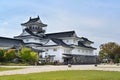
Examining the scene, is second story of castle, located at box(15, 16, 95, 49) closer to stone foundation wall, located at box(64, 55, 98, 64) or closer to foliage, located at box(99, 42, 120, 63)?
stone foundation wall, located at box(64, 55, 98, 64)

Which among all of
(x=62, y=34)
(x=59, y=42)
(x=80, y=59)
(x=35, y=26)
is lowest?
(x=80, y=59)

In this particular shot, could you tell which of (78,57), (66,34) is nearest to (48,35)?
(66,34)

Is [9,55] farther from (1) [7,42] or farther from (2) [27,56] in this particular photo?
(1) [7,42]

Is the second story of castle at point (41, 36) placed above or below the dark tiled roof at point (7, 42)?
above

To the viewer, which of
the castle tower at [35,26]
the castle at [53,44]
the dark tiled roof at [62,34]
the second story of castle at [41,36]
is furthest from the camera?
the castle tower at [35,26]

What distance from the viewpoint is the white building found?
6397 cm

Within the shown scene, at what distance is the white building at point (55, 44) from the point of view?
210 ft

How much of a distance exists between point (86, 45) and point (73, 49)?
11310mm

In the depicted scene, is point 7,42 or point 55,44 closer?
point 7,42

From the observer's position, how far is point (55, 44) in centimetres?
6353

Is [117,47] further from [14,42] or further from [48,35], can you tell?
[14,42]

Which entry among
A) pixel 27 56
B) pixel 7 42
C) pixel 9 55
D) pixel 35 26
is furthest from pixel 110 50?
pixel 9 55

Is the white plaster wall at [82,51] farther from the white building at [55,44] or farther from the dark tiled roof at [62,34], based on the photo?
the dark tiled roof at [62,34]

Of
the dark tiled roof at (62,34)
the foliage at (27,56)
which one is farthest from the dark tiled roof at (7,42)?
the dark tiled roof at (62,34)
